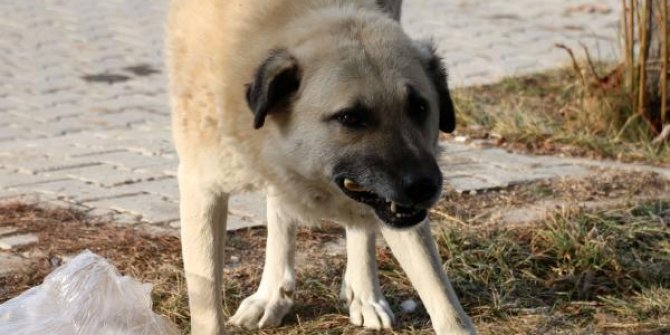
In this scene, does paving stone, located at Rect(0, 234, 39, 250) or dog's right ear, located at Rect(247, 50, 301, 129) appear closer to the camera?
dog's right ear, located at Rect(247, 50, 301, 129)

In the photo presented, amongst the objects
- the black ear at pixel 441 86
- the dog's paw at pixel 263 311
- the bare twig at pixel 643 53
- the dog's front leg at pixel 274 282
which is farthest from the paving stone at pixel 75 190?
the bare twig at pixel 643 53

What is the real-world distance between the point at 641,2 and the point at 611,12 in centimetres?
580

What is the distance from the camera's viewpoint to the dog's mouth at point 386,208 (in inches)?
165

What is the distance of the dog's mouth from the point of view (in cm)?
420

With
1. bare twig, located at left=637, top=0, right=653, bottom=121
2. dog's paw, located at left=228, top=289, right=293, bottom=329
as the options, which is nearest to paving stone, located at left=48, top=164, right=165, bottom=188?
dog's paw, located at left=228, top=289, right=293, bottom=329

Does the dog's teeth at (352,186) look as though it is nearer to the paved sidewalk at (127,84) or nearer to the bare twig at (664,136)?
the paved sidewalk at (127,84)

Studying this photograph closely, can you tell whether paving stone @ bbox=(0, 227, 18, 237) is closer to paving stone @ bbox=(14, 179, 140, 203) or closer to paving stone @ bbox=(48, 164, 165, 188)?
paving stone @ bbox=(14, 179, 140, 203)

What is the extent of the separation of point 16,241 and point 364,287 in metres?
1.82

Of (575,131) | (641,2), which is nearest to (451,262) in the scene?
(575,131)

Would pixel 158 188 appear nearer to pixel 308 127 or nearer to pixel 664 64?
pixel 308 127

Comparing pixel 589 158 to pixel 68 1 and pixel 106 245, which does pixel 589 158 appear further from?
pixel 68 1

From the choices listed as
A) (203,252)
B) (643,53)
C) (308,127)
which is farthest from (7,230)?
(643,53)

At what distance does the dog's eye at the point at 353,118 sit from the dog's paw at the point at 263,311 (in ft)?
3.97

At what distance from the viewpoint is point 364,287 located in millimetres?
5117
